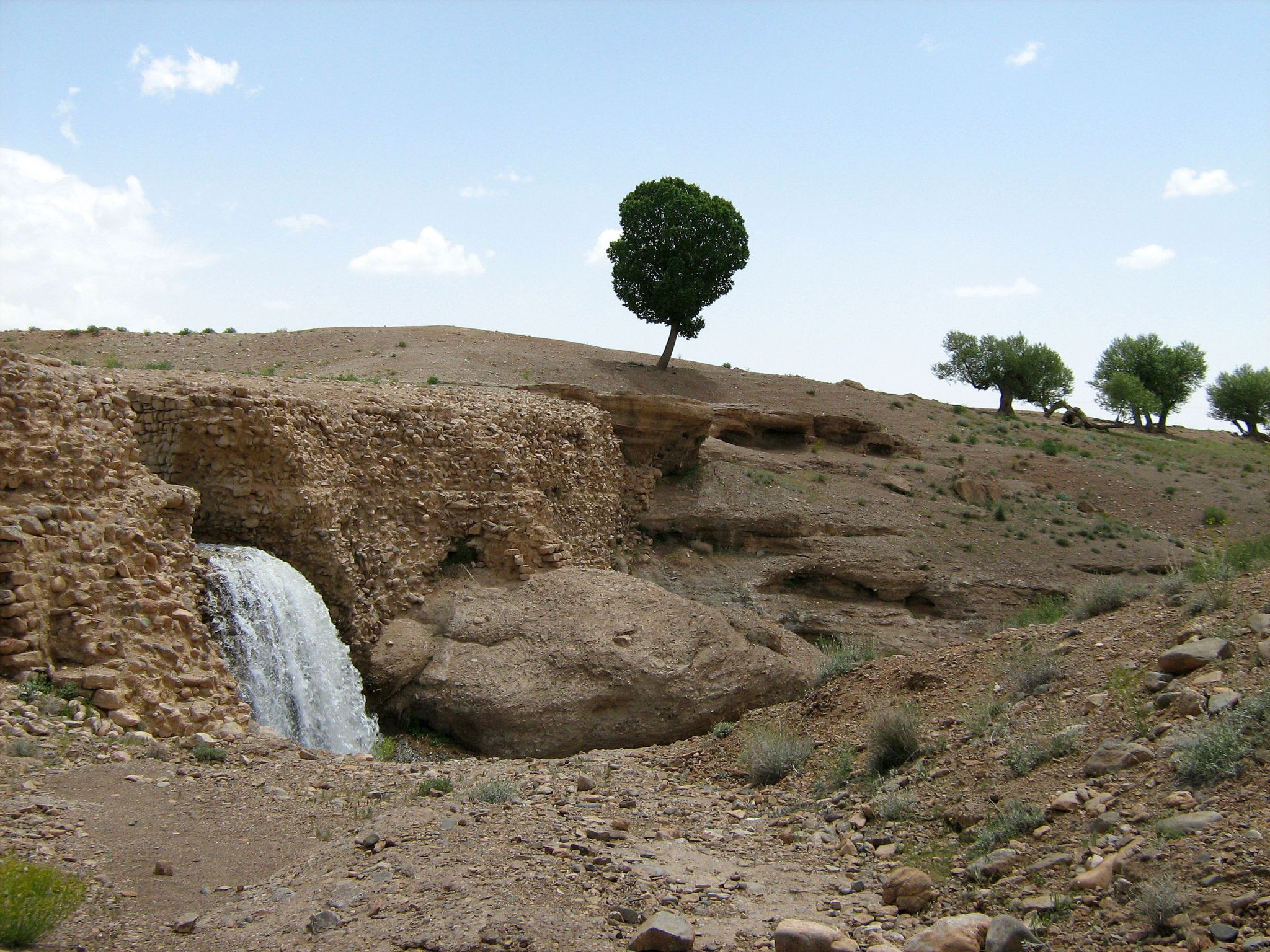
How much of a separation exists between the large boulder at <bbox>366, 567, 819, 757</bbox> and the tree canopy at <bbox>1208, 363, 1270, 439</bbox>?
4866 cm

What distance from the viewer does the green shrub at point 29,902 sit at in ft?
16.8

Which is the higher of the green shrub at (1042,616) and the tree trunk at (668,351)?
the tree trunk at (668,351)

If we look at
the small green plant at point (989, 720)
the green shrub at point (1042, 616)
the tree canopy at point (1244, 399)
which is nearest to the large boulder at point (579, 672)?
the green shrub at point (1042, 616)

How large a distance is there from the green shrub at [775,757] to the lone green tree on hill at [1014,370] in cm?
4135

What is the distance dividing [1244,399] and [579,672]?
52.0m

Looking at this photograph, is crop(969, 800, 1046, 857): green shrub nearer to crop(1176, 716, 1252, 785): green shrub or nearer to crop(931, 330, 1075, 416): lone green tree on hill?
crop(1176, 716, 1252, 785): green shrub

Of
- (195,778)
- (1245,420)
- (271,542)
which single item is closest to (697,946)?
(195,778)

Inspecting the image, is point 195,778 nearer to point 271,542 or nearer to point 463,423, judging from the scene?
point 271,542

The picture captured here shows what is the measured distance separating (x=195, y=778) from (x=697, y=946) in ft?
15.1

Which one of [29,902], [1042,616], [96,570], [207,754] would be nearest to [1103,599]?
[1042,616]

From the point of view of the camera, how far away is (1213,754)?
20.6 ft

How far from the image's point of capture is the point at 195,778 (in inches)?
326

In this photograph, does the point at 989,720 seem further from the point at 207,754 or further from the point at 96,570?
the point at 96,570

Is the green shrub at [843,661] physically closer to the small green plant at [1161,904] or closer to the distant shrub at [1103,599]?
the distant shrub at [1103,599]
